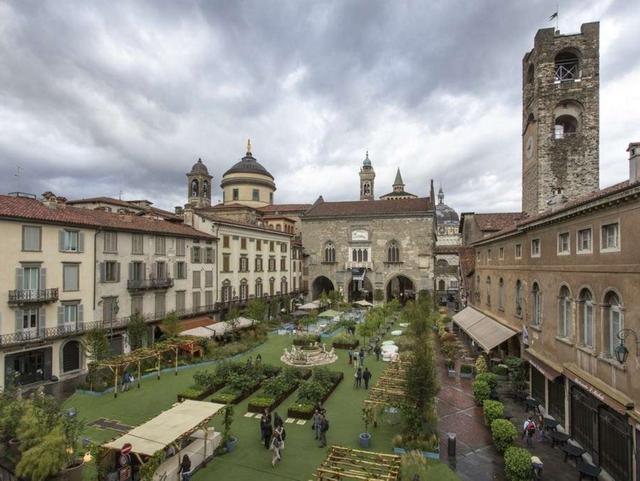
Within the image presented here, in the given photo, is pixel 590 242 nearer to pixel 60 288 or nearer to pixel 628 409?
pixel 628 409

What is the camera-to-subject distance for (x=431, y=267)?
58.1 metres

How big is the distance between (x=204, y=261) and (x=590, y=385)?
34.3 meters

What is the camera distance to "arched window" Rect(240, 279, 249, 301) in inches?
1799

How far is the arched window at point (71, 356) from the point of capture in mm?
26922

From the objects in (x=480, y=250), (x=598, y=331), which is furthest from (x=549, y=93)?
(x=598, y=331)

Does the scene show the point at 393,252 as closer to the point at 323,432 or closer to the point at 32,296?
the point at 323,432

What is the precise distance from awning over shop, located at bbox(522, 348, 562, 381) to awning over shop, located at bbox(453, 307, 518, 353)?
232cm

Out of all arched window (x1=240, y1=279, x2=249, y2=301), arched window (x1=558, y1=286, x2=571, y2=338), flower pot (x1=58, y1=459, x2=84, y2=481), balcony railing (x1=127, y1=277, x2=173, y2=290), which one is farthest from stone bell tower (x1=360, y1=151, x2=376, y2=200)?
flower pot (x1=58, y1=459, x2=84, y2=481)

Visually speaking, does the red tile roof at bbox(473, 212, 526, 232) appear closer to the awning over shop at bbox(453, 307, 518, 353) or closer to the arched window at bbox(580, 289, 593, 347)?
the awning over shop at bbox(453, 307, 518, 353)

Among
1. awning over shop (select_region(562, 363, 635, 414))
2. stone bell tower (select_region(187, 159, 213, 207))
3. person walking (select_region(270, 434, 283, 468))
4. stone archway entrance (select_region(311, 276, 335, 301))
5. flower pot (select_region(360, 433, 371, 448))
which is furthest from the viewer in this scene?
stone bell tower (select_region(187, 159, 213, 207))

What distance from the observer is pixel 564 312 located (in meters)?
16.8

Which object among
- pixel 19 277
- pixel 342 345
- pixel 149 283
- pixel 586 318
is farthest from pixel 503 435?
pixel 149 283

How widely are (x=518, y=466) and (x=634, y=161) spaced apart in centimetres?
1018

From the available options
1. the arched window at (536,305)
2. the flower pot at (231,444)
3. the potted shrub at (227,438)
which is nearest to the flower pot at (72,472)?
the potted shrub at (227,438)
